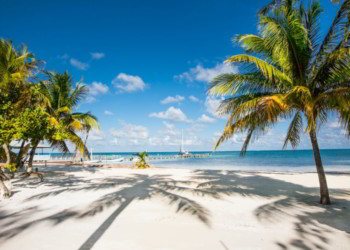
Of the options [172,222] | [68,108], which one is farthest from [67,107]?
[172,222]

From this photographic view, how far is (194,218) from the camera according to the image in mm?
4531

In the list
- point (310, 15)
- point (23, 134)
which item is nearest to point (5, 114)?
point (23, 134)

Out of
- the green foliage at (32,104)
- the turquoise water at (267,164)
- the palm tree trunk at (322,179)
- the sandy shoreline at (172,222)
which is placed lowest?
the turquoise water at (267,164)

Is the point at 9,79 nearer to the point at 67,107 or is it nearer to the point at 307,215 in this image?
the point at 67,107

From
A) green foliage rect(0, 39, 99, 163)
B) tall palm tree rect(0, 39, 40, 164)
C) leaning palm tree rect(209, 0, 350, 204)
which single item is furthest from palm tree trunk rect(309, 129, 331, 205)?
tall palm tree rect(0, 39, 40, 164)

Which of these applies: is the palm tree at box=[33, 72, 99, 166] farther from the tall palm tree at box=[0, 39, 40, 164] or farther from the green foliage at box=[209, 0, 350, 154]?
the green foliage at box=[209, 0, 350, 154]

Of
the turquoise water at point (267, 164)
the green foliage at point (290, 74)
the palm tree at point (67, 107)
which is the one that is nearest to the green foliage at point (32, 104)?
the palm tree at point (67, 107)

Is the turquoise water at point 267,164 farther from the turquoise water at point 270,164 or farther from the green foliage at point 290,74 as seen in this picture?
the green foliage at point 290,74

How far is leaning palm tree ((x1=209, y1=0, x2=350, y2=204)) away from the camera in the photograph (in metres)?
4.79

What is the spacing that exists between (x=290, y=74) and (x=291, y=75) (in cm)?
4

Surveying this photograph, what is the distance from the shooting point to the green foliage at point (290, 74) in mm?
4773

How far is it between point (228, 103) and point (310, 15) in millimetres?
3419

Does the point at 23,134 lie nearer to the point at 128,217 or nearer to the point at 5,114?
the point at 5,114

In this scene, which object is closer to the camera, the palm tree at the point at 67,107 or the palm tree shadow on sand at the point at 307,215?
the palm tree shadow on sand at the point at 307,215
